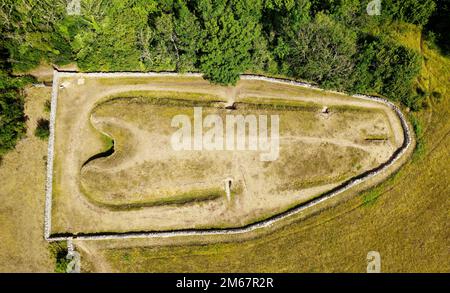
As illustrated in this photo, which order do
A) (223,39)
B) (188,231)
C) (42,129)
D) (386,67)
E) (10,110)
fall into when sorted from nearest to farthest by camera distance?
1. (223,39)
2. (188,231)
3. (10,110)
4. (386,67)
5. (42,129)

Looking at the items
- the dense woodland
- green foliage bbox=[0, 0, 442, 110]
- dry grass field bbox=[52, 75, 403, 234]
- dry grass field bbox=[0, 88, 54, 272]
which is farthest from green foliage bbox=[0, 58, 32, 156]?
dry grass field bbox=[52, 75, 403, 234]

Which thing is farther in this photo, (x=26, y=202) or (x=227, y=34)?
(x=26, y=202)

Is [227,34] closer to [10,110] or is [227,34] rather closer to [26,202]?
[10,110]

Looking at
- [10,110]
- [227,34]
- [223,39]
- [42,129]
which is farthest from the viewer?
[42,129]

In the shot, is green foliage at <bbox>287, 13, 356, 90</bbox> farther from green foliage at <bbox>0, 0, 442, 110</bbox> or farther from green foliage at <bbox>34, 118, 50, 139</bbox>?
green foliage at <bbox>34, 118, 50, 139</bbox>

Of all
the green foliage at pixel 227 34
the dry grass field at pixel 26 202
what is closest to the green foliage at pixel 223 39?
the green foliage at pixel 227 34

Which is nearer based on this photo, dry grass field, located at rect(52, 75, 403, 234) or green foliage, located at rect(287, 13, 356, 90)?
green foliage, located at rect(287, 13, 356, 90)

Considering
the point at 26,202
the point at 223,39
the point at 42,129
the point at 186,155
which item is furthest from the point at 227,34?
the point at 26,202
